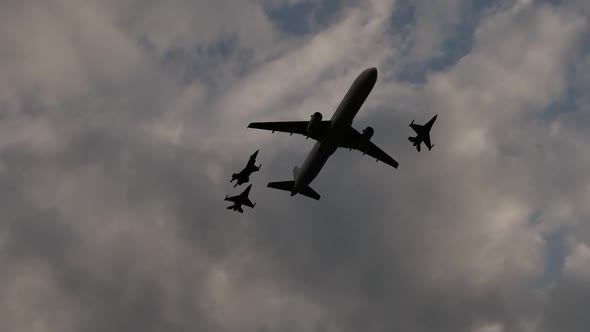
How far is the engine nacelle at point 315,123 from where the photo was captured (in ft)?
263

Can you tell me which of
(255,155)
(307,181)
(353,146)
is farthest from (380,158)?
(255,155)

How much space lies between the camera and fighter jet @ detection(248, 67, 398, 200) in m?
75.0

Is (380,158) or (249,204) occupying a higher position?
(380,158)

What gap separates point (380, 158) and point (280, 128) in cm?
1770

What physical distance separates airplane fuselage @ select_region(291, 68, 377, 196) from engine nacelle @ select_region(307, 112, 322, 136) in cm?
145

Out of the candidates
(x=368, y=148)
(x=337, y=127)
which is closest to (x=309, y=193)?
(x=368, y=148)

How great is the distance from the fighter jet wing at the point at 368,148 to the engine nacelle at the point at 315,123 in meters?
7.63

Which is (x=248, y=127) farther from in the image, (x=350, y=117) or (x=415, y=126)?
(x=415, y=126)

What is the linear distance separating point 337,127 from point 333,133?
1.36m

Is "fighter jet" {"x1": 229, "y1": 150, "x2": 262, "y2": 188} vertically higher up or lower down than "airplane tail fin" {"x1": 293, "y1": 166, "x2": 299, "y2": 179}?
lower down

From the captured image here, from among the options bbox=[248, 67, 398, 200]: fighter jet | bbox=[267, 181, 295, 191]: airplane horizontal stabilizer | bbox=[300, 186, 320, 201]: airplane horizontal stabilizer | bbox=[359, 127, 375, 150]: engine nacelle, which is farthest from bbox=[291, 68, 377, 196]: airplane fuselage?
bbox=[300, 186, 320, 201]: airplane horizontal stabilizer

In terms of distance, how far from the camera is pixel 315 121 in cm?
8006

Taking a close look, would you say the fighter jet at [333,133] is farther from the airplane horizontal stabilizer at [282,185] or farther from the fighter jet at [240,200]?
the fighter jet at [240,200]

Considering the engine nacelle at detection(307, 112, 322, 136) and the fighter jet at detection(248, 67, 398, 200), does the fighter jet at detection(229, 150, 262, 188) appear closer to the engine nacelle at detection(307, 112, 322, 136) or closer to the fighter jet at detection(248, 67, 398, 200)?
the fighter jet at detection(248, 67, 398, 200)
